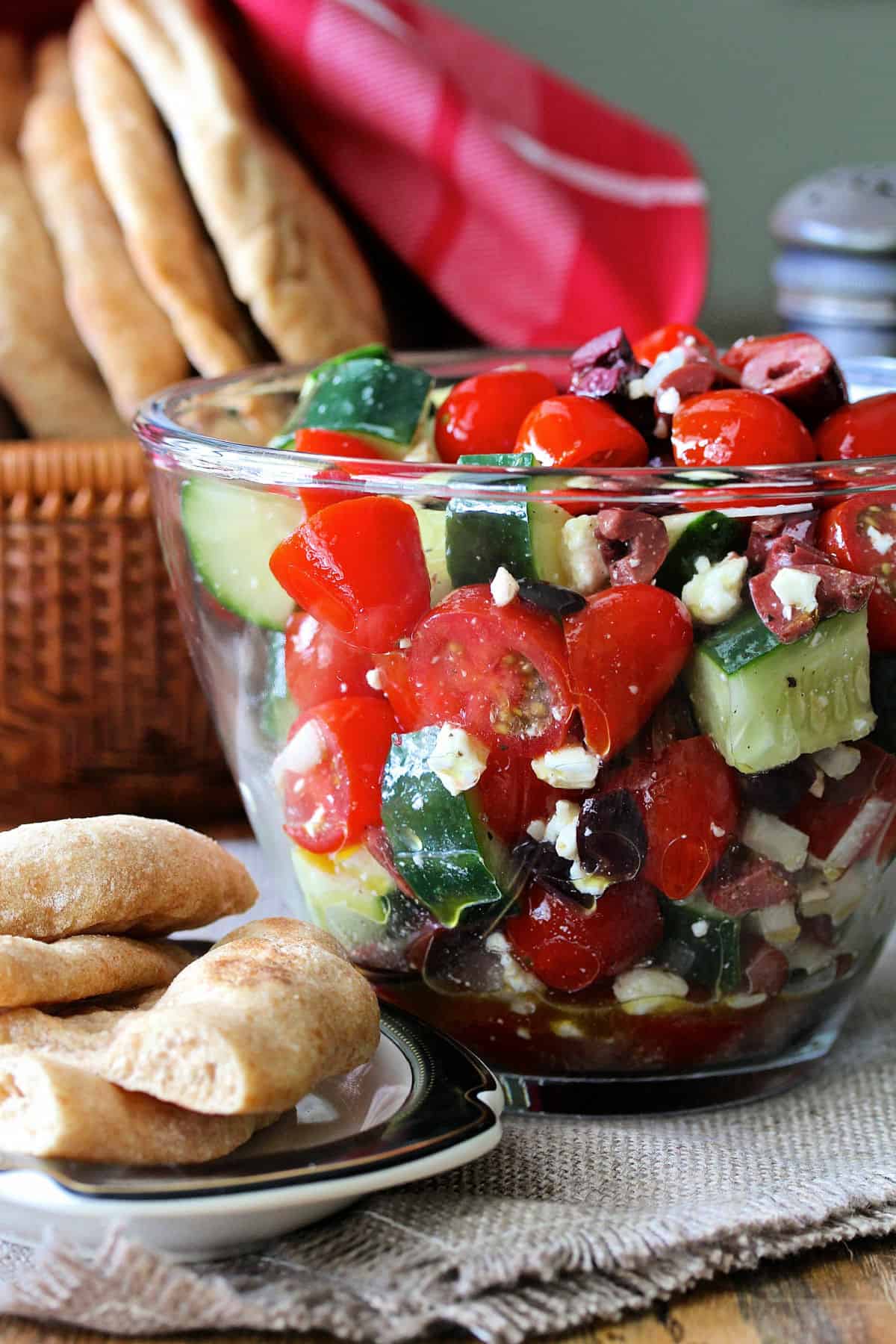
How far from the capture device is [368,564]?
85 centimetres

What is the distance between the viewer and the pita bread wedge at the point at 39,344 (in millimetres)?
1380

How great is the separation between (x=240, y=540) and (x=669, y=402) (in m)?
0.28

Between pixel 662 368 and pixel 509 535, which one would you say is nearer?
pixel 509 535

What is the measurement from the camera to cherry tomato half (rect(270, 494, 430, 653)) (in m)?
0.85

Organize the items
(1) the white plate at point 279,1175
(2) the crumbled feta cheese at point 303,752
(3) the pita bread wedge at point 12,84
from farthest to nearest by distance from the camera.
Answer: (3) the pita bread wedge at point 12,84
(2) the crumbled feta cheese at point 303,752
(1) the white plate at point 279,1175

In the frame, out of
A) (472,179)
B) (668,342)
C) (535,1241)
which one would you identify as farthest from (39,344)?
(535,1241)

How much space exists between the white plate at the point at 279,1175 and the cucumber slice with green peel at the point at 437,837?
0.11m

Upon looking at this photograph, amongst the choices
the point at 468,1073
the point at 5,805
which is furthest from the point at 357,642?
the point at 5,805

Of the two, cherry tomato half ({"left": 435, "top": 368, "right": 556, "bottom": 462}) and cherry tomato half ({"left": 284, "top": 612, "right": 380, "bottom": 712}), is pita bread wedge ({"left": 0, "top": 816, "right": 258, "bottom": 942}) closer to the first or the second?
cherry tomato half ({"left": 284, "top": 612, "right": 380, "bottom": 712})

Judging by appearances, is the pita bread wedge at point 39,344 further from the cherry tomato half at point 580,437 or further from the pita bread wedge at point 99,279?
the cherry tomato half at point 580,437

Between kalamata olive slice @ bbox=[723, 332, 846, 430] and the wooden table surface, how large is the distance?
0.50 metres

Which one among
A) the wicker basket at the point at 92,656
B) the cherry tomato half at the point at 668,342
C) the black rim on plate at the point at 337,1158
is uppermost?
the cherry tomato half at the point at 668,342

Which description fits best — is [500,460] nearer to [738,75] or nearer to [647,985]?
[647,985]

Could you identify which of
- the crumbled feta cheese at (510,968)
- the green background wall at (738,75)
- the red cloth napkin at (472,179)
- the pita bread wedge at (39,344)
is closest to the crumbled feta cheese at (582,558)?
the crumbled feta cheese at (510,968)
